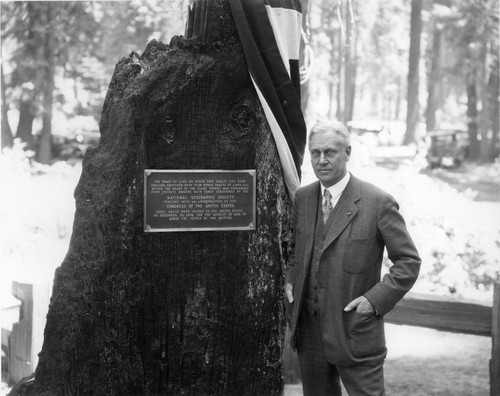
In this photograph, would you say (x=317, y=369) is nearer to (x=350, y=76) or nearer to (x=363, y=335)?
(x=363, y=335)

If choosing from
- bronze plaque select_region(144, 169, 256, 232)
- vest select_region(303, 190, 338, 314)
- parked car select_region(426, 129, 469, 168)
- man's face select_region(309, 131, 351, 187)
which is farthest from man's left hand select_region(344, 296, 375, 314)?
parked car select_region(426, 129, 469, 168)

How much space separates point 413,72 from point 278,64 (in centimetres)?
653

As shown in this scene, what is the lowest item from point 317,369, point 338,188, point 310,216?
point 317,369

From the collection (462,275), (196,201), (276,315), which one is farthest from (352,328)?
(462,275)

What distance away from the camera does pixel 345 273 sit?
301 cm

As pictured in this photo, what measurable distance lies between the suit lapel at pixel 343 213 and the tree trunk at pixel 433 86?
22.4ft

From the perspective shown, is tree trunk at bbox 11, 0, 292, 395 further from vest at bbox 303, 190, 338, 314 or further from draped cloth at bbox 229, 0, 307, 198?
vest at bbox 303, 190, 338, 314

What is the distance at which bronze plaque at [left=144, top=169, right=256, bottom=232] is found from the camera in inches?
137

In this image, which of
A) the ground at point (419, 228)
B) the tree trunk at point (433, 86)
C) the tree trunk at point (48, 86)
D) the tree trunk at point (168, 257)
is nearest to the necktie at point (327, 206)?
the tree trunk at point (168, 257)

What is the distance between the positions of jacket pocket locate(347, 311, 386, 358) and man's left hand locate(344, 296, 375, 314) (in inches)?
0.8

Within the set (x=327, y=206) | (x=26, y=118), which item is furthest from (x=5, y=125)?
(x=327, y=206)

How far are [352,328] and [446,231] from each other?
514cm

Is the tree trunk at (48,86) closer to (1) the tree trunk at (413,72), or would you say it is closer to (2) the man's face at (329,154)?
(1) the tree trunk at (413,72)

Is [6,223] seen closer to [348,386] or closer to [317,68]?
[317,68]
